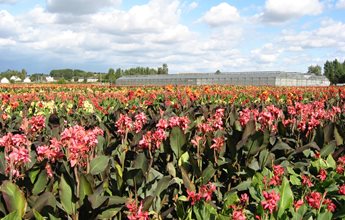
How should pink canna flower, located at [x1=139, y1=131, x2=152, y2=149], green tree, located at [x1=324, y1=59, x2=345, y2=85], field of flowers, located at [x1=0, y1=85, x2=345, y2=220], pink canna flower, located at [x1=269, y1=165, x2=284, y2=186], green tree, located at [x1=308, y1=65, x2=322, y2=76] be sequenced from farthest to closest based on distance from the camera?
green tree, located at [x1=308, y1=65, x2=322, y2=76] < green tree, located at [x1=324, y1=59, x2=345, y2=85] < pink canna flower, located at [x1=139, y1=131, x2=152, y2=149] < pink canna flower, located at [x1=269, y1=165, x2=284, y2=186] < field of flowers, located at [x1=0, y1=85, x2=345, y2=220]

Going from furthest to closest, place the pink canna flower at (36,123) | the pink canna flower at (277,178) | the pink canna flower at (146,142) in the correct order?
the pink canna flower at (36,123)
the pink canna flower at (146,142)
the pink canna flower at (277,178)

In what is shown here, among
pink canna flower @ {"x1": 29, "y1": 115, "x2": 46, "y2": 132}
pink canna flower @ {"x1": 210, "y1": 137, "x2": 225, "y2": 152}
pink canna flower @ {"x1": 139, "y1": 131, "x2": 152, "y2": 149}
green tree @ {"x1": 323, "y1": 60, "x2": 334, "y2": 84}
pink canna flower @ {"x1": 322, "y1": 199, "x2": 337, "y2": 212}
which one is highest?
green tree @ {"x1": 323, "y1": 60, "x2": 334, "y2": 84}

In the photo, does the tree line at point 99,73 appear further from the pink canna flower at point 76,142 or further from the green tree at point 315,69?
the pink canna flower at point 76,142

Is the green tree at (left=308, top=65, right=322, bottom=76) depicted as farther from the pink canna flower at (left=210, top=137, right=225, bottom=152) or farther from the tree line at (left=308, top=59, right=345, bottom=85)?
the pink canna flower at (left=210, top=137, right=225, bottom=152)

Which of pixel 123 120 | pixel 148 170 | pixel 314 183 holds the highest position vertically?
pixel 123 120

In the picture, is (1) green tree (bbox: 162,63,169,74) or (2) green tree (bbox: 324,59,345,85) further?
(1) green tree (bbox: 162,63,169,74)

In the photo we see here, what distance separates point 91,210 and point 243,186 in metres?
1.03

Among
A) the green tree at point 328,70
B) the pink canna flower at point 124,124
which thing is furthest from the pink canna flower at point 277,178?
the green tree at point 328,70

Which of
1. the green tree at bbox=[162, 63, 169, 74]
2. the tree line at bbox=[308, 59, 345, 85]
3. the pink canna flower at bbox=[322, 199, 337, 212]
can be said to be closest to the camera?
the pink canna flower at bbox=[322, 199, 337, 212]

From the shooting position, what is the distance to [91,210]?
6.78 feet

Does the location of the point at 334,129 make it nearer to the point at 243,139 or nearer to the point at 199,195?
the point at 243,139

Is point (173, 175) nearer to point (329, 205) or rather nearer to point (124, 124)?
point (124, 124)

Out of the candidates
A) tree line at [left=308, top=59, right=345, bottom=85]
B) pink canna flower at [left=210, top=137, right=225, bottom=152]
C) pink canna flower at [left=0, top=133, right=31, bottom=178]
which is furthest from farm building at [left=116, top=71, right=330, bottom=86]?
pink canna flower at [left=0, top=133, right=31, bottom=178]

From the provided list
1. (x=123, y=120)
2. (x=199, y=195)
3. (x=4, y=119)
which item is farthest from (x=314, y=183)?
(x=4, y=119)
